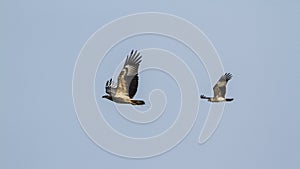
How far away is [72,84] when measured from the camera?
1.58m

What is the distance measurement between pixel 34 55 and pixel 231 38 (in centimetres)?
88

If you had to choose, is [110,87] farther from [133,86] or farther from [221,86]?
[221,86]

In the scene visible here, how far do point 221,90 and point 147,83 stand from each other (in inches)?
13.6

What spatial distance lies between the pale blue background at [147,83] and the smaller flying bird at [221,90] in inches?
1.1

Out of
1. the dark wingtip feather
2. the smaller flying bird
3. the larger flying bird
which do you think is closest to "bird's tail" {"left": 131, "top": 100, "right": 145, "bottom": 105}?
the larger flying bird

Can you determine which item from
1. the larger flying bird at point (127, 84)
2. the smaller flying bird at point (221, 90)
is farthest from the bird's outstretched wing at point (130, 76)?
the smaller flying bird at point (221, 90)

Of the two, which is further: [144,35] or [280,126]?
[280,126]

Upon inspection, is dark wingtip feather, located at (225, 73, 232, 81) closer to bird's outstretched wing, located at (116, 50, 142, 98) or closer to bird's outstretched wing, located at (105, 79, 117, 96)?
bird's outstretched wing, located at (116, 50, 142, 98)

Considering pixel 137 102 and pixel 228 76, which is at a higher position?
pixel 228 76

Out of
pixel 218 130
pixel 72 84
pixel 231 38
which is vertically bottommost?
pixel 218 130

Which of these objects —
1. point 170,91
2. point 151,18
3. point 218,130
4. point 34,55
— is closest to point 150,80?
point 170,91

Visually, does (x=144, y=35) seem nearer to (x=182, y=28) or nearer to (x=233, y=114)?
(x=182, y=28)

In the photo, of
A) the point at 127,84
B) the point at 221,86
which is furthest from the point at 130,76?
the point at 221,86

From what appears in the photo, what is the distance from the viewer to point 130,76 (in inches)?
63.7
